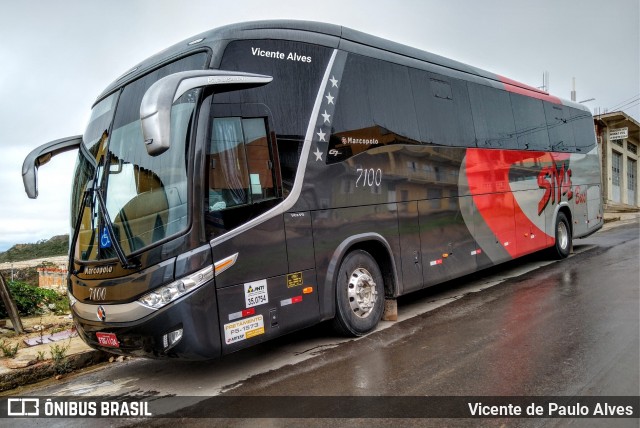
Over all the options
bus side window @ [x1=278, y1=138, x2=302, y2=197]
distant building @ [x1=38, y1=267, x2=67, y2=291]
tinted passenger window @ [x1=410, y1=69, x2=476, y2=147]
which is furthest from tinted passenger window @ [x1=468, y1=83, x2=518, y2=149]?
distant building @ [x1=38, y1=267, x2=67, y2=291]

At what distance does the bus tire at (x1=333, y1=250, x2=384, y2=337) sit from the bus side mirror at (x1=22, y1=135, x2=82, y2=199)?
3555 mm

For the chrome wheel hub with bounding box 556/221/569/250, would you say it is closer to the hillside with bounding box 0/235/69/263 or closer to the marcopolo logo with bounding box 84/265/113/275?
the marcopolo logo with bounding box 84/265/113/275

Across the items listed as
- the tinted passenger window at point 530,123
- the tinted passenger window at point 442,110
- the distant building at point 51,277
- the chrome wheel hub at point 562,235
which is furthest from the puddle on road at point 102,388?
the chrome wheel hub at point 562,235

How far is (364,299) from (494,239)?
12.9ft

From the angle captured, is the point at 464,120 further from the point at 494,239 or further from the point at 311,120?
the point at 311,120

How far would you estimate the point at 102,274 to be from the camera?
484 centimetres

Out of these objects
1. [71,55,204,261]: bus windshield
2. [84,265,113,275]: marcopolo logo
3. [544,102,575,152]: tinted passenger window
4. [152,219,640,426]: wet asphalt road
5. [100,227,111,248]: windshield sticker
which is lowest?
[152,219,640,426]: wet asphalt road

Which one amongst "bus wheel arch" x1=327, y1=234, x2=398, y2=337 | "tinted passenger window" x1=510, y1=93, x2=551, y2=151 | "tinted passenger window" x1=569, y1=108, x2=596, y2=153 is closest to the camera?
"bus wheel arch" x1=327, y1=234, x2=398, y2=337

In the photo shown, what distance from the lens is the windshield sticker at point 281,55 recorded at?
528 cm

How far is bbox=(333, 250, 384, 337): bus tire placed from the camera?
5.96 m

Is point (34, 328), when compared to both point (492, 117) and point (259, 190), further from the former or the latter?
point (492, 117)

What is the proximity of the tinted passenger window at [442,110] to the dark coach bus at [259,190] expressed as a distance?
0.12 feet

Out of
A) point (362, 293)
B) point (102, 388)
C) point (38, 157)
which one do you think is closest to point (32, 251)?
point (38, 157)

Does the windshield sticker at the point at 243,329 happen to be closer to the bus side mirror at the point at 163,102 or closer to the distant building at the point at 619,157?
the bus side mirror at the point at 163,102
